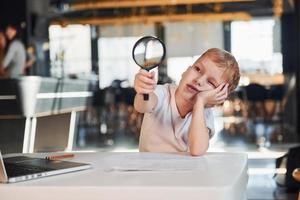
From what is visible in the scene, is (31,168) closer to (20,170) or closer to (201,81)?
(20,170)

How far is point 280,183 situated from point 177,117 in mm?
2691

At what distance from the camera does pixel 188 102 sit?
1618 mm

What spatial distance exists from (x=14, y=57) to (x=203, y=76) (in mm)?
6371

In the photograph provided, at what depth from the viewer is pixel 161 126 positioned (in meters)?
1.66

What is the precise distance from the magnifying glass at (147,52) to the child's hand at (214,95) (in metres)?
0.17

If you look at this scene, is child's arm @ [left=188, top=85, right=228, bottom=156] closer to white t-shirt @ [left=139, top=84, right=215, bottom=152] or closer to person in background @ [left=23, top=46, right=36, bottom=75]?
white t-shirt @ [left=139, top=84, right=215, bottom=152]

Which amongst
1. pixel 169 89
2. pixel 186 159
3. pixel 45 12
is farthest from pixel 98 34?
pixel 186 159

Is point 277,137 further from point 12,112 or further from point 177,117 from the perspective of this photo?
point 177,117

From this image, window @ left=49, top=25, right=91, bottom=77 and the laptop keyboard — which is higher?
window @ left=49, top=25, right=91, bottom=77

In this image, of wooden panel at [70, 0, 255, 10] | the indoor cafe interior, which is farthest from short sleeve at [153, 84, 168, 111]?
wooden panel at [70, 0, 255, 10]

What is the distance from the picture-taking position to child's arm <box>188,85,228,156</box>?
134 centimetres

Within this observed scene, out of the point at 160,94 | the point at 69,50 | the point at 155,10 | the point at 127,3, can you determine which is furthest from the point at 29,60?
the point at 160,94

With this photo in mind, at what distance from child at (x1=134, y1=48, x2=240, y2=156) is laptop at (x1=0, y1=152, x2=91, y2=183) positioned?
0.35 m

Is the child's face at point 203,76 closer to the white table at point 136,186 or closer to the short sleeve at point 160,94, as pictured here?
the short sleeve at point 160,94
